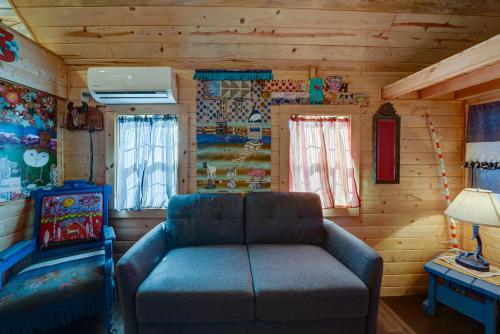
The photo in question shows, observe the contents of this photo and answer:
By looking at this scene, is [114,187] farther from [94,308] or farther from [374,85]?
[374,85]

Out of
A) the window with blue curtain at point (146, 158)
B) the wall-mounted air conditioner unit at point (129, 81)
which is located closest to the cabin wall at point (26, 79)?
the wall-mounted air conditioner unit at point (129, 81)

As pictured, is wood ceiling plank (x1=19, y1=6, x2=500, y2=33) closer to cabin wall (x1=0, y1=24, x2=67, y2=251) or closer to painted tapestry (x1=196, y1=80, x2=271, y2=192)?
cabin wall (x1=0, y1=24, x2=67, y2=251)

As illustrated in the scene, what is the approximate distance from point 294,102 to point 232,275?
172 centimetres

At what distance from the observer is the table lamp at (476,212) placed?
1.82 meters

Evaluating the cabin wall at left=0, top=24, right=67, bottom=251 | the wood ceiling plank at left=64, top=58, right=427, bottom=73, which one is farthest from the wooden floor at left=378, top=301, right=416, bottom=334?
the cabin wall at left=0, top=24, right=67, bottom=251

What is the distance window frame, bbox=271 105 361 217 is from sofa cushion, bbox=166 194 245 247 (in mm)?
609

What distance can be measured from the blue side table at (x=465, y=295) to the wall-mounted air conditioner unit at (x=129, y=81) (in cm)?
287

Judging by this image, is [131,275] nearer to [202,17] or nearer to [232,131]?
[232,131]

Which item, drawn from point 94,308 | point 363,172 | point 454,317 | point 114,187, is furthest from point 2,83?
point 454,317

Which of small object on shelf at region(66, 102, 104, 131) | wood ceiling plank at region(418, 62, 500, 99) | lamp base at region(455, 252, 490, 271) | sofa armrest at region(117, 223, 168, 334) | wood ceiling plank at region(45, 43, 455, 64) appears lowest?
lamp base at region(455, 252, 490, 271)

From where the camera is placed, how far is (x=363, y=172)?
96.9 inches

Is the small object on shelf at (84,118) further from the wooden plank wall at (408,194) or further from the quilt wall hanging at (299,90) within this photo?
the wooden plank wall at (408,194)

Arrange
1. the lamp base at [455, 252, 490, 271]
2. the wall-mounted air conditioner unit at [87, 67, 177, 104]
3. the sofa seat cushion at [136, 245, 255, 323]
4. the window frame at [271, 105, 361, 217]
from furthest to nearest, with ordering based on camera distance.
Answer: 1. the window frame at [271, 105, 361, 217]
2. the wall-mounted air conditioner unit at [87, 67, 177, 104]
3. the lamp base at [455, 252, 490, 271]
4. the sofa seat cushion at [136, 245, 255, 323]

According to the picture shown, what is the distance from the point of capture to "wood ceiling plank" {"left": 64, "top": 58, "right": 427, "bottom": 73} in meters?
2.27
